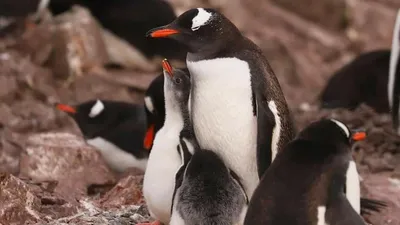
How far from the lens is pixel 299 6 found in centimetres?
1291

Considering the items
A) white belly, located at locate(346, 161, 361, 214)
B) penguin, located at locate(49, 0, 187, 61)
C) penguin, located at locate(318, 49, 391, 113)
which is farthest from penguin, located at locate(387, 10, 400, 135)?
white belly, located at locate(346, 161, 361, 214)

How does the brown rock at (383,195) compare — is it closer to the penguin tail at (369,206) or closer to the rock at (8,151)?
the penguin tail at (369,206)

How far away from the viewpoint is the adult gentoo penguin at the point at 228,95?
500 cm

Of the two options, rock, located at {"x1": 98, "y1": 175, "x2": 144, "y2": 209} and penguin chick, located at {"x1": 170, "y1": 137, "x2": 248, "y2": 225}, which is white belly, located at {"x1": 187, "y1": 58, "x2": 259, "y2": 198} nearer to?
penguin chick, located at {"x1": 170, "y1": 137, "x2": 248, "y2": 225}

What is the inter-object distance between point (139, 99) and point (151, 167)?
4.28 meters

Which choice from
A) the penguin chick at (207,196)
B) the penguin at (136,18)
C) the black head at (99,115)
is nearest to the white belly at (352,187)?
the penguin chick at (207,196)

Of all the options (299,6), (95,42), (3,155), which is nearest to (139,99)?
(95,42)

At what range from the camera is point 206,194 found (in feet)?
15.3

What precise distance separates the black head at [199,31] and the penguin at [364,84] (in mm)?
4327

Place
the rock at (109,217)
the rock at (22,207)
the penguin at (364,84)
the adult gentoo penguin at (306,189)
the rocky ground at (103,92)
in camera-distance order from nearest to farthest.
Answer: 1. the adult gentoo penguin at (306,189)
2. the rock at (109,217)
3. the rock at (22,207)
4. the rocky ground at (103,92)
5. the penguin at (364,84)

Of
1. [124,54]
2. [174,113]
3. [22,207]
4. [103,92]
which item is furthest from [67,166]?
[124,54]

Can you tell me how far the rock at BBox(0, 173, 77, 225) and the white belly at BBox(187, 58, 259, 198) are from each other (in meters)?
0.96

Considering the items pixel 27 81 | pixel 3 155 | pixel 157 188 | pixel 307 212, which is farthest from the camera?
pixel 27 81

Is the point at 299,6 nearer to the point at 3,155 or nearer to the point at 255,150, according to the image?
the point at 3,155
